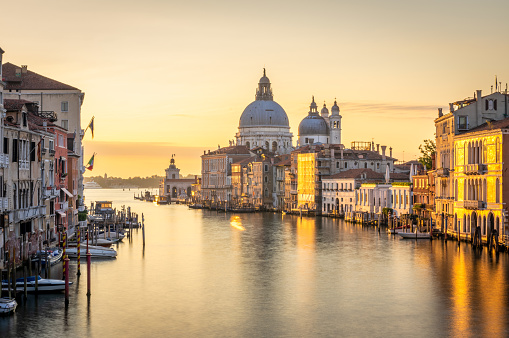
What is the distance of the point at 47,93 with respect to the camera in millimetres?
43594

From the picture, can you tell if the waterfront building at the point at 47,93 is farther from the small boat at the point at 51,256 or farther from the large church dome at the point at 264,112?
the large church dome at the point at 264,112

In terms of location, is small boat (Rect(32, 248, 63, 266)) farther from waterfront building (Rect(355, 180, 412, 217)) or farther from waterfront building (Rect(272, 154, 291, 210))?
waterfront building (Rect(272, 154, 291, 210))

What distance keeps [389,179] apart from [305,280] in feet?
119

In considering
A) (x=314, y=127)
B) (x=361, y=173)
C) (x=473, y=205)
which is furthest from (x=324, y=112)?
(x=473, y=205)

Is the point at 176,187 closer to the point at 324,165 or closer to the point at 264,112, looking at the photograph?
the point at 264,112

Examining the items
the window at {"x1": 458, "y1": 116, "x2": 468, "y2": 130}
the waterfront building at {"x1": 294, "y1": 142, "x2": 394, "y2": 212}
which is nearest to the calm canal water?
the window at {"x1": 458, "y1": 116, "x2": 468, "y2": 130}

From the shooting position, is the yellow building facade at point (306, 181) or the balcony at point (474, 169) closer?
the balcony at point (474, 169)

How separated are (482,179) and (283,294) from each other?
15.1 m

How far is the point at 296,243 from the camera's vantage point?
43625mm

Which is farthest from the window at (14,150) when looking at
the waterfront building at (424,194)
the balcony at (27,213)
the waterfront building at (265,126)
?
the waterfront building at (265,126)

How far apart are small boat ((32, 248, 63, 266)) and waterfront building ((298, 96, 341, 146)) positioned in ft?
260

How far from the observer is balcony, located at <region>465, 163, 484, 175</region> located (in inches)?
1480

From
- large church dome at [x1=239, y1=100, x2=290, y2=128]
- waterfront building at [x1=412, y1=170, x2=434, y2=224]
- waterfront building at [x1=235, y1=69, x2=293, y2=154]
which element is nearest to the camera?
waterfront building at [x1=412, y1=170, x2=434, y2=224]

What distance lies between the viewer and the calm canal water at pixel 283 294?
20781mm
